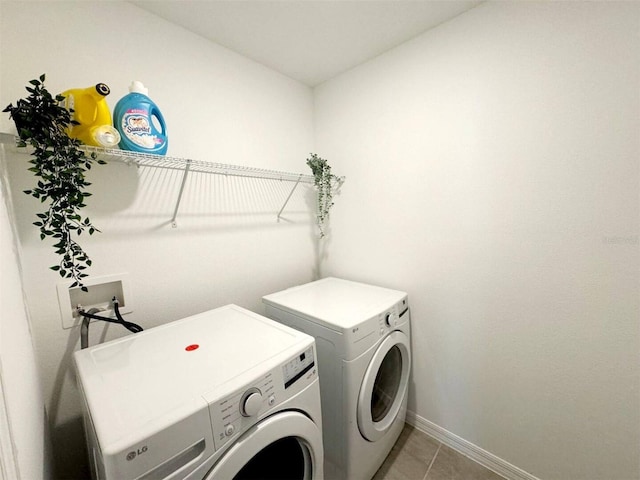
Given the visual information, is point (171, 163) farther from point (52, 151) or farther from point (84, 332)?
point (84, 332)

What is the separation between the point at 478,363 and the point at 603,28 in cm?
152

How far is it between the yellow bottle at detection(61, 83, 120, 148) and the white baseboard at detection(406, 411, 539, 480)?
7.05ft

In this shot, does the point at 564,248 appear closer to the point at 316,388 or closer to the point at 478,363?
the point at 478,363

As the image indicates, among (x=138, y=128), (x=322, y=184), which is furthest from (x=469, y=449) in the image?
(x=138, y=128)

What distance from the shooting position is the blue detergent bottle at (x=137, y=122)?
0.99 m

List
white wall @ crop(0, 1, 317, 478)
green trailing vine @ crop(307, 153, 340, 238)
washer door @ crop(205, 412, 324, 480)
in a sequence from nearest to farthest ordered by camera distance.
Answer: washer door @ crop(205, 412, 324, 480) < white wall @ crop(0, 1, 317, 478) < green trailing vine @ crop(307, 153, 340, 238)

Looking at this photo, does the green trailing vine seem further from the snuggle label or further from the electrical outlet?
the electrical outlet

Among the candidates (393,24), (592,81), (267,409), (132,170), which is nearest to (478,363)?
(267,409)

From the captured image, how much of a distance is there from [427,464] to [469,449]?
25 cm

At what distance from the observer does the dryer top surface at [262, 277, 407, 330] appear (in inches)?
46.4

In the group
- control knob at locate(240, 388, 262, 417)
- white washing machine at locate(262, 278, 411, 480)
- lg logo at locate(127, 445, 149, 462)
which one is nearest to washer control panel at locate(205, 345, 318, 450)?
control knob at locate(240, 388, 262, 417)

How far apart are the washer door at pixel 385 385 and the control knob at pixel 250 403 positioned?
1.96ft

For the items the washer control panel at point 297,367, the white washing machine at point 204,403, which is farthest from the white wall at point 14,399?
the washer control panel at point 297,367

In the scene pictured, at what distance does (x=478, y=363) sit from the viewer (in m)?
1.35
